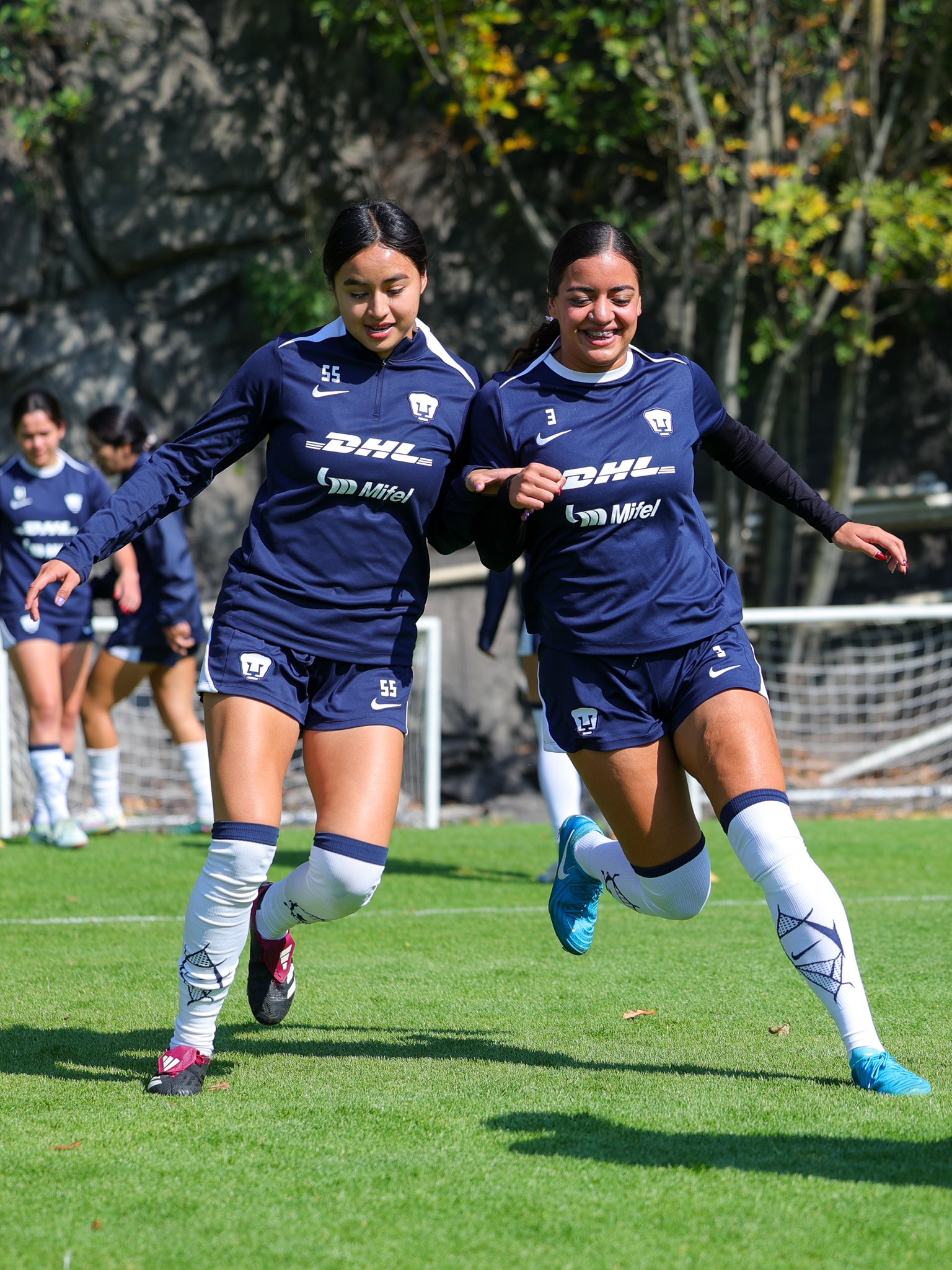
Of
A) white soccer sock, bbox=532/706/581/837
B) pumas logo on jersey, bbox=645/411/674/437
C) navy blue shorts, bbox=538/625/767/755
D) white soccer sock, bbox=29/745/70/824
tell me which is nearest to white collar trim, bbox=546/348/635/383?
pumas logo on jersey, bbox=645/411/674/437

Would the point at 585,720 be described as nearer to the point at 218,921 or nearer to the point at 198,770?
the point at 218,921

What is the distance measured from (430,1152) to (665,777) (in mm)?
1159

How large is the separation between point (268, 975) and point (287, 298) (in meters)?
9.51

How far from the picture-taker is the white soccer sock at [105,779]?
827 cm

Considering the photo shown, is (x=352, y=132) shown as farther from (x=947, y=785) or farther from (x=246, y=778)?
(x=246, y=778)

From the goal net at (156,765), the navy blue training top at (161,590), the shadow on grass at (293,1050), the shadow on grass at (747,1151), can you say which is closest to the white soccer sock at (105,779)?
the goal net at (156,765)

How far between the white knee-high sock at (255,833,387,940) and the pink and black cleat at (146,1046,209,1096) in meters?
0.45

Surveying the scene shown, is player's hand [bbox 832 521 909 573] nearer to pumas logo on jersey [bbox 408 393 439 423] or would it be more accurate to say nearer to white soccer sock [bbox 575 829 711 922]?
white soccer sock [bbox 575 829 711 922]

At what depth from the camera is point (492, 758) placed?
13.3 m

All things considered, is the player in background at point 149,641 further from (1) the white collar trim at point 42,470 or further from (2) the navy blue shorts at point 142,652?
(1) the white collar trim at point 42,470

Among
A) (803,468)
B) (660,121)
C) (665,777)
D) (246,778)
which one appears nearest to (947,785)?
(803,468)

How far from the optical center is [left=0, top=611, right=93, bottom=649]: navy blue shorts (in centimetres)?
755

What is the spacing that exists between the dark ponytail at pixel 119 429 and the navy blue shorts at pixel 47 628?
1017 mm

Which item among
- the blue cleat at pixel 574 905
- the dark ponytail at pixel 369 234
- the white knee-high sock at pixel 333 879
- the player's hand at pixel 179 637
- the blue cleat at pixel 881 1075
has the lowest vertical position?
the blue cleat at pixel 881 1075
